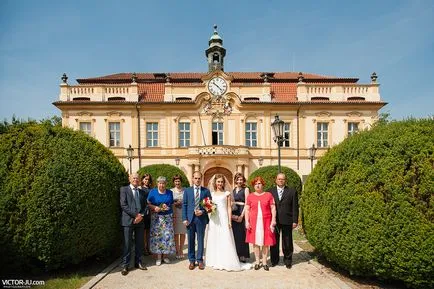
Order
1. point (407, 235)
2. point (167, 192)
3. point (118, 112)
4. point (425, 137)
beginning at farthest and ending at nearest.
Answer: point (118, 112), point (167, 192), point (425, 137), point (407, 235)

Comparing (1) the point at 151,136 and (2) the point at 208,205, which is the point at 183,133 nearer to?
(1) the point at 151,136

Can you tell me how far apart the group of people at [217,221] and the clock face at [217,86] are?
17.5m

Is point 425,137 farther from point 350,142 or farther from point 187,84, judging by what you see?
point 187,84

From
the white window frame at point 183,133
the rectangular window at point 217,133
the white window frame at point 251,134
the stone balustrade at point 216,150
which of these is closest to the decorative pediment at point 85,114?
the white window frame at point 183,133

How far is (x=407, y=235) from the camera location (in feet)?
15.8

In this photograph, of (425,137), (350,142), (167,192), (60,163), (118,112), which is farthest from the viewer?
(118,112)

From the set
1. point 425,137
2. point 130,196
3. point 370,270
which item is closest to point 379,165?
point 425,137

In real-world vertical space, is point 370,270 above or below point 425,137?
below

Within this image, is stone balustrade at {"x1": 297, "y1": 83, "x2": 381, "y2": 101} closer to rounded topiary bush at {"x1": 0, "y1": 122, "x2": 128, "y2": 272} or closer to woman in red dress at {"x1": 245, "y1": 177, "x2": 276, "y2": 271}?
woman in red dress at {"x1": 245, "y1": 177, "x2": 276, "y2": 271}

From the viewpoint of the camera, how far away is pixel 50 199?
537cm

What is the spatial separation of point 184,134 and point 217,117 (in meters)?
2.95

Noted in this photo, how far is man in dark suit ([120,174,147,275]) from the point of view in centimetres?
600

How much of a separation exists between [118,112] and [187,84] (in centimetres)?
586

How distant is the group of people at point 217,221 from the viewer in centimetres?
616
